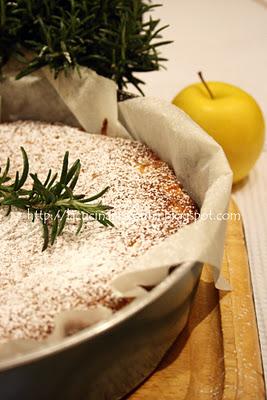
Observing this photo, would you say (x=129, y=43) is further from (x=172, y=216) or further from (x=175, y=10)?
(x=175, y=10)

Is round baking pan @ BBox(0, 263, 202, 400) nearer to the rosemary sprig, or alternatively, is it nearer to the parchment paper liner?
the parchment paper liner

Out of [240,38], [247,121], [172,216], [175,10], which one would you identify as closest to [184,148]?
[172,216]

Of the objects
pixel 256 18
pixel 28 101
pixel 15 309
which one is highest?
pixel 256 18

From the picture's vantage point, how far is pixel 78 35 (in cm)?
125

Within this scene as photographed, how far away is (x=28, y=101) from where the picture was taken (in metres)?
1.39

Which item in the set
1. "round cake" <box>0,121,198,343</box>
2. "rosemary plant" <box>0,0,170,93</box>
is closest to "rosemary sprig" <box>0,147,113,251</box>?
"round cake" <box>0,121,198,343</box>

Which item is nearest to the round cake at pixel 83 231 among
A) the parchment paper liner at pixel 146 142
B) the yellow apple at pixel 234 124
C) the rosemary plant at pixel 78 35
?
the parchment paper liner at pixel 146 142

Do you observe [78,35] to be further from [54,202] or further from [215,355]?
[215,355]

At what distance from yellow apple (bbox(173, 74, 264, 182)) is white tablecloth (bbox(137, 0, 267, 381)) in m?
0.09

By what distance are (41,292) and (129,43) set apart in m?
0.70

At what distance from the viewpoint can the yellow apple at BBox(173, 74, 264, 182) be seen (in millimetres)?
1500

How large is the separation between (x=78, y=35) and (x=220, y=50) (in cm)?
125

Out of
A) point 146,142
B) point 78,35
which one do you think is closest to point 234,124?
point 146,142

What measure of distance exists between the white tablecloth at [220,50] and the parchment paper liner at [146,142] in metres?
0.43
